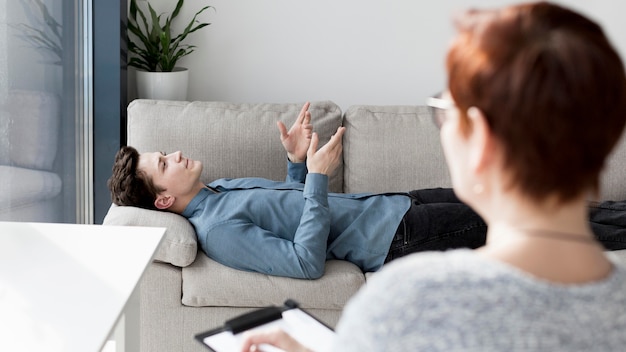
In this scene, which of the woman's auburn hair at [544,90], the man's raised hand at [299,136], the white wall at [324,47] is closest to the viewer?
the woman's auburn hair at [544,90]

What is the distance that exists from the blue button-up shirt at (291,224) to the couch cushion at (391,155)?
28cm

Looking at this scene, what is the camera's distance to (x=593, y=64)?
836 mm

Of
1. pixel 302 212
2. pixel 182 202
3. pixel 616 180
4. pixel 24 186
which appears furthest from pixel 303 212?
pixel 616 180

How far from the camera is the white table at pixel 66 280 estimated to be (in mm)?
1298

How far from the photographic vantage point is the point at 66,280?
1.50m

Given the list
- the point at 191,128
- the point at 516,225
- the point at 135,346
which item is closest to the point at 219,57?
the point at 191,128

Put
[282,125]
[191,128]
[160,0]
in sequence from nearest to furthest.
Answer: [282,125] → [191,128] → [160,0]

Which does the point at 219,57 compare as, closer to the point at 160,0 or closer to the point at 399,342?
the point at 160,0

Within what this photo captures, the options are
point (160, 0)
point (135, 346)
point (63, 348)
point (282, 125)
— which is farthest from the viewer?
point (160, 0)

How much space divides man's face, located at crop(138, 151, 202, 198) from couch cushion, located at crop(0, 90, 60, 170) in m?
0.43

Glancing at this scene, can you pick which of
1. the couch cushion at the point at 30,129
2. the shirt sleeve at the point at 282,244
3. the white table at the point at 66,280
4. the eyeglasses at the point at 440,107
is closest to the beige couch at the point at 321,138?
the couch cushion at the point at 30,129

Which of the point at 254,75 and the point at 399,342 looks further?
the point at 254,75

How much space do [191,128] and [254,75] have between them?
0.74 meters

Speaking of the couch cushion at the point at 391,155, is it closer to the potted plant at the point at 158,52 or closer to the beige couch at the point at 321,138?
the beige couch at the point at 321,138
